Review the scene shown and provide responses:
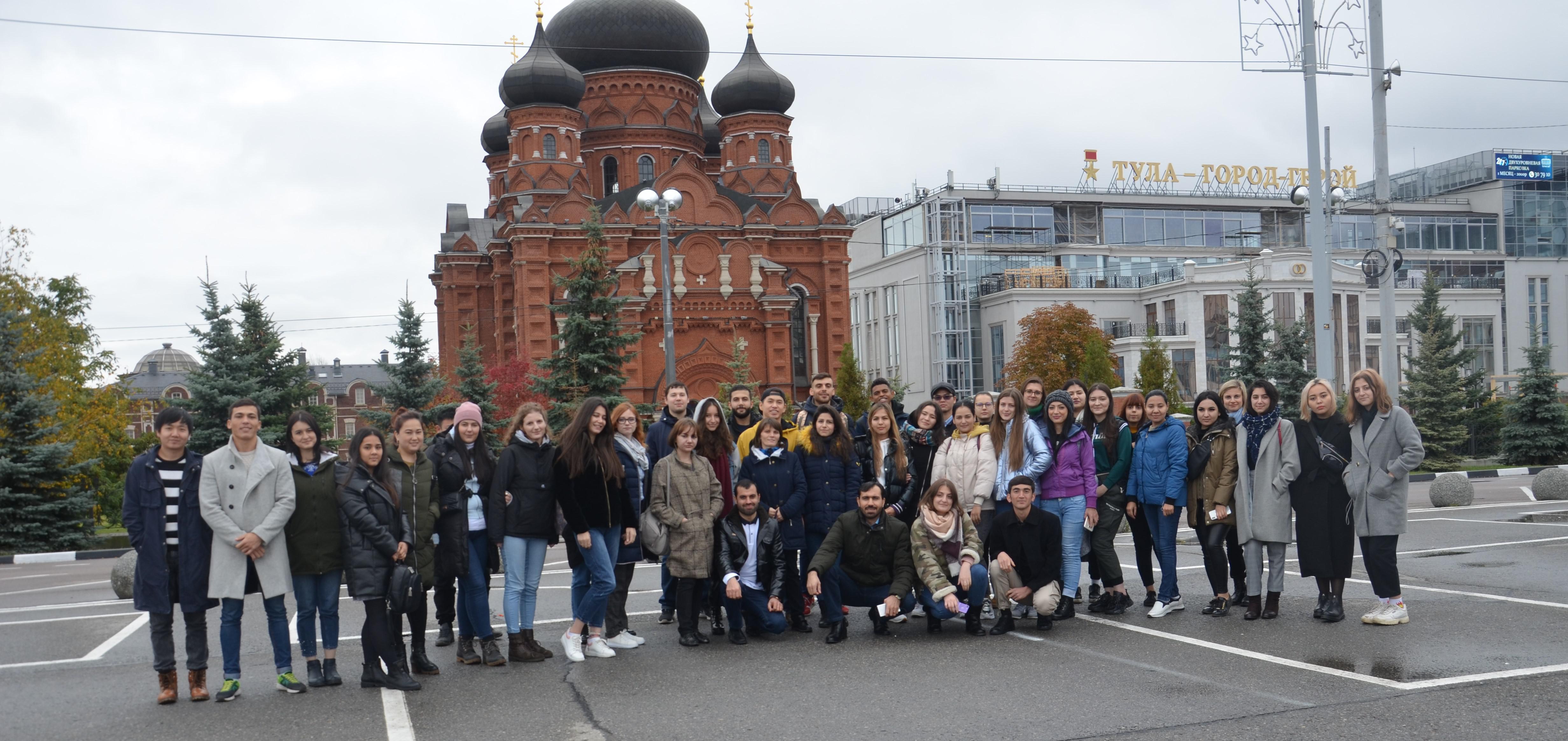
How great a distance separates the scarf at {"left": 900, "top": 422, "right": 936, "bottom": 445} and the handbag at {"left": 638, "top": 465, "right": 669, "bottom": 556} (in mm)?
2286

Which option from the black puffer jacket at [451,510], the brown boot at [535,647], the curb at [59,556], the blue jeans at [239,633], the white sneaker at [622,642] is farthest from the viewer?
the curb at [59,556]

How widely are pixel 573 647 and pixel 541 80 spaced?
4111cm

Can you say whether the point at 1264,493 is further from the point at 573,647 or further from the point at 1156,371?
the point at 1156,371

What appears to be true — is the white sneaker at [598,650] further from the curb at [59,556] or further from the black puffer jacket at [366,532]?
the curb at [59,556]

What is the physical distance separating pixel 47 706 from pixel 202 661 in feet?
3.34

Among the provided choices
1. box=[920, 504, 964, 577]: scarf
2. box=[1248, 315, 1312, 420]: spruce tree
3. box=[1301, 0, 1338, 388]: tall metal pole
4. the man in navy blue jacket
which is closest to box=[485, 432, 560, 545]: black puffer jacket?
the man in navy blue jacket

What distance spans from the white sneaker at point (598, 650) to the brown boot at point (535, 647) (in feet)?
0.84

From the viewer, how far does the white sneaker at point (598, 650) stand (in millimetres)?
8391

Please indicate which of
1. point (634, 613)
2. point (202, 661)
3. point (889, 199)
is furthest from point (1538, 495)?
point (889, 199)

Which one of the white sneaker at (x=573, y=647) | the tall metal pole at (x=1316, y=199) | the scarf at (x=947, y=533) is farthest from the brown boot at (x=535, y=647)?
the tall metal pole at (x=1316, y=199)

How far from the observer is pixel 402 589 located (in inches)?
295

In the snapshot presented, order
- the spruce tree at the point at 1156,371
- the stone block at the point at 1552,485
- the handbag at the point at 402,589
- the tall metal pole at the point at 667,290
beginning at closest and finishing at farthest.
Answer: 1. the handbag at the point at 402,589
2. the stone block at the point at 1552,485
3. the tall metal pole at the point at 667,290
4. the spruce tree at the point at 1156,371

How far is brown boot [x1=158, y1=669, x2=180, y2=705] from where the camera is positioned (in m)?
7.34

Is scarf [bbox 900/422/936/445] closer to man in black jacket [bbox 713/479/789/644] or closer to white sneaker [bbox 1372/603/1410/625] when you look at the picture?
man in black jacket [bbox 713/479/789/644]
